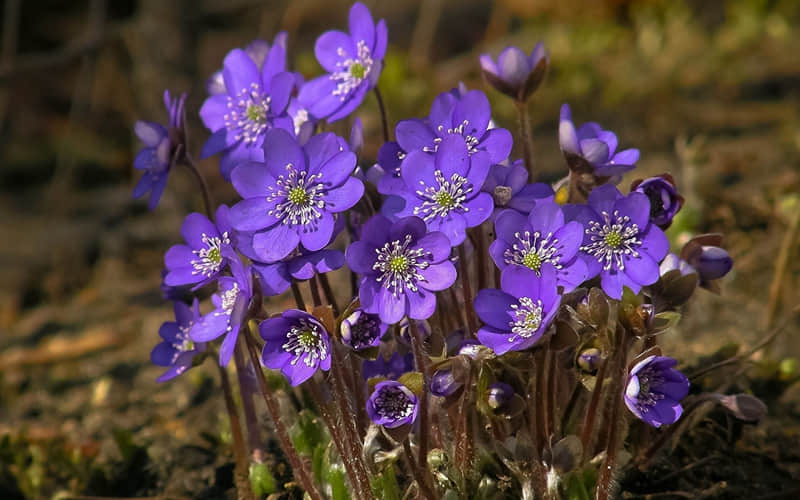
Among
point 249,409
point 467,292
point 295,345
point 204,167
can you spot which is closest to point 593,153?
point 467,292

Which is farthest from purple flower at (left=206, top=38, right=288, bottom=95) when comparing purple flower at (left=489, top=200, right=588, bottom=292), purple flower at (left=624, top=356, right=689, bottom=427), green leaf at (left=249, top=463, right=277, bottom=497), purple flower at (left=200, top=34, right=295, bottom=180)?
purple flower at (left=624, top=356, right=689, bottom=427)

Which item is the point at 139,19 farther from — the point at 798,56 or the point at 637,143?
the point at 798,56

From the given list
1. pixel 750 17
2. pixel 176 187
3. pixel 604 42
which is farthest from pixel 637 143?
pixel 176 187

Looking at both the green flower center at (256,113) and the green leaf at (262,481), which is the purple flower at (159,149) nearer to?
the green flower center at (256,113)

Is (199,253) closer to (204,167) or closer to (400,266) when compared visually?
(400,266)

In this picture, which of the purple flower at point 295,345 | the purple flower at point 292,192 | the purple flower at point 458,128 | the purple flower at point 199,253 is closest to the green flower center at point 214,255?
the purple flower at point 199,253

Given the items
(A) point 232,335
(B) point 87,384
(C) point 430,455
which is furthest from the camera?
(B) point 87,384
